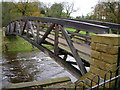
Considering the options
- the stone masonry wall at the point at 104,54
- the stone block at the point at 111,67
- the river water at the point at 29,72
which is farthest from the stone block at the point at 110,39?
the river water at the point at 29,72

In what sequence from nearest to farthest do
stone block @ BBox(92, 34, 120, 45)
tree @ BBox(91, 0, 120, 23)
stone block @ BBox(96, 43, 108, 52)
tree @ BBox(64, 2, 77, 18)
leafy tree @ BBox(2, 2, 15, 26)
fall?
stone block @ BBox(92, 34, 120, 45)
stone block @ BBox(96, 43, 108, 52)
tree @ BBox(91, 0, 120, 23)
leafy tree @ BBox(2, 2, 15, 26)
tree @ BBox(64, 2, 77, 18)

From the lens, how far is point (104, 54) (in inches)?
92.3

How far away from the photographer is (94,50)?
2543 millimetres

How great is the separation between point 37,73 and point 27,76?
0.54m

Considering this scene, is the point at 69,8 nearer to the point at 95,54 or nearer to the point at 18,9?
the point at 18,9

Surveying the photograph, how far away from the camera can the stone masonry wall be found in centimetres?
222

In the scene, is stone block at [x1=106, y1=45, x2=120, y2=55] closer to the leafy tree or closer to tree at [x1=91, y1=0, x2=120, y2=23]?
tree at [x1=91, y1=0, x2=120, y2=23]

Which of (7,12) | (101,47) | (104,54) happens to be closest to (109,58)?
(104,54)

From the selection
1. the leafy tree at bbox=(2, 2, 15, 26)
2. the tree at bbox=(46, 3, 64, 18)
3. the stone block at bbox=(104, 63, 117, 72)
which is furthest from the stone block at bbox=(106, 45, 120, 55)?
the tree at bbox=(46, 3, 64, 18)

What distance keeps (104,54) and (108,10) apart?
16.0m

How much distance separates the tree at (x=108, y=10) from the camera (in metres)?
15.8

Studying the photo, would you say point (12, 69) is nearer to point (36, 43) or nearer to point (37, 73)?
point (37, 73)

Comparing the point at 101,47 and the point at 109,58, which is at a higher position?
the point at 101,47

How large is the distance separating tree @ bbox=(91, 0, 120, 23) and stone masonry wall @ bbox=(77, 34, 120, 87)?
13.9 meters
